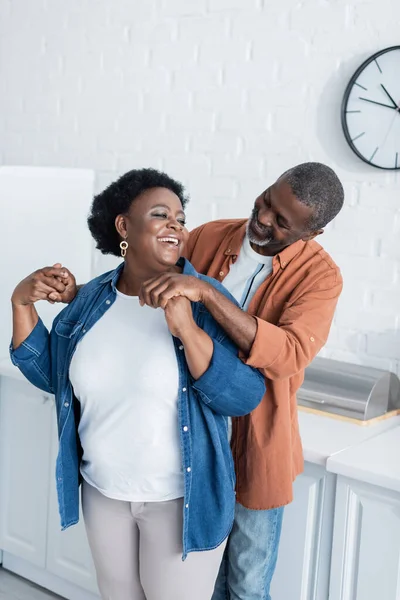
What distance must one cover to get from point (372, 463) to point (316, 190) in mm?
676

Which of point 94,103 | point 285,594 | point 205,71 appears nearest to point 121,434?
point 285,594

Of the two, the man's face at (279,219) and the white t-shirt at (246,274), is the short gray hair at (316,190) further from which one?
the white t-shirt at (246,274)

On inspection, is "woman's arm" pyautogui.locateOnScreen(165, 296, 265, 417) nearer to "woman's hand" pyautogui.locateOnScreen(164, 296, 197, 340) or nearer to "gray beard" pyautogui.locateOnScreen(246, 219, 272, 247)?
"woman's hand" pyautogui.locateOnScreen(164, 296, 197, 340)

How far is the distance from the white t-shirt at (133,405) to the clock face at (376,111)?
118cm

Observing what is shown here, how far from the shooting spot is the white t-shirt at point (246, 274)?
1759 millimetres

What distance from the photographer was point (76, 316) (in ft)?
5.49

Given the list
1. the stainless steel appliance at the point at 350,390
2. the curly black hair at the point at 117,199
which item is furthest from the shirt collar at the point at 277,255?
the stainless steel appliance at the point at 350,390

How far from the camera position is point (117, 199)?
1649mm

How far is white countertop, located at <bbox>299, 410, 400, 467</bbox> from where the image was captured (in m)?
1.94

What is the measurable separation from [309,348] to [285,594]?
807mm

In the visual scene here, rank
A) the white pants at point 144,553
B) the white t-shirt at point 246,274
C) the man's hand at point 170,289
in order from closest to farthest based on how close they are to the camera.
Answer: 1. the man's hand at point 170,289
2. the white pants at point 144,553
3. the white t-shirt at point 246,274

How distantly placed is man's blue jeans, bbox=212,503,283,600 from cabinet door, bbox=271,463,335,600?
187mm

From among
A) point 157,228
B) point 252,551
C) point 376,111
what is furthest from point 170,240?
point 376,111

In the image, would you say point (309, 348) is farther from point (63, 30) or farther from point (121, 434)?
point (63, 30)
